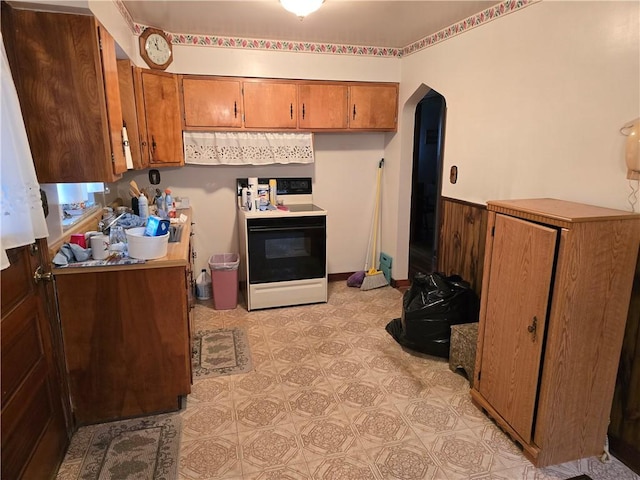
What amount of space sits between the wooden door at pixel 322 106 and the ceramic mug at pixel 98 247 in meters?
2.27

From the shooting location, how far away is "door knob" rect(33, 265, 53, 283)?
1797 millimetres

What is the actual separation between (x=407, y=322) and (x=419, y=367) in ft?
1.04

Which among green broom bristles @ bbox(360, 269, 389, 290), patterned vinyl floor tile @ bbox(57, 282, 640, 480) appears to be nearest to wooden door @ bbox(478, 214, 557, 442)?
patterned vinyl floor tile @ bbox(57, 282, 640, 480)

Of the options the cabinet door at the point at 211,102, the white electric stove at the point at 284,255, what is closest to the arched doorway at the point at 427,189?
the white electric stove at the point at 284,255

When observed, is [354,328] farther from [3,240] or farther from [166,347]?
[3,240]

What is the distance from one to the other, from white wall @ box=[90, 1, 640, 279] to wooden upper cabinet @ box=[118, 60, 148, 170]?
0.20m

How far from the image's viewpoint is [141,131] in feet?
10.4

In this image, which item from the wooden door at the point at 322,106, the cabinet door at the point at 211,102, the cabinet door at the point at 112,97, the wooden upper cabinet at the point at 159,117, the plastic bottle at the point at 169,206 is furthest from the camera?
the wooden door at the point at 322,106

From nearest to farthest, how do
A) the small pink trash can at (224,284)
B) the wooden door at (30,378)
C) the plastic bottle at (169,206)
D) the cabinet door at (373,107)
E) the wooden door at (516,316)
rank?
the wooden door at (30,378) → the wooden door at (516,316) → the plastic bottle at (169,206) → the small pink trash can at (224,284) → the cabinet door at (373,107)

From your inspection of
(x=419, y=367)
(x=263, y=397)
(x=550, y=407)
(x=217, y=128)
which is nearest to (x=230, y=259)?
(x=217, y=128)

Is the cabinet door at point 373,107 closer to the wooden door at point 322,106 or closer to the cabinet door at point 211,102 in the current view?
the wooden door at point 322,106

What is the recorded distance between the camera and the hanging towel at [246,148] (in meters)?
3.67

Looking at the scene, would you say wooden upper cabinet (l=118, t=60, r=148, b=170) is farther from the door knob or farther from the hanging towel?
the door knob

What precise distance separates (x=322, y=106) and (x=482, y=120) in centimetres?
157
